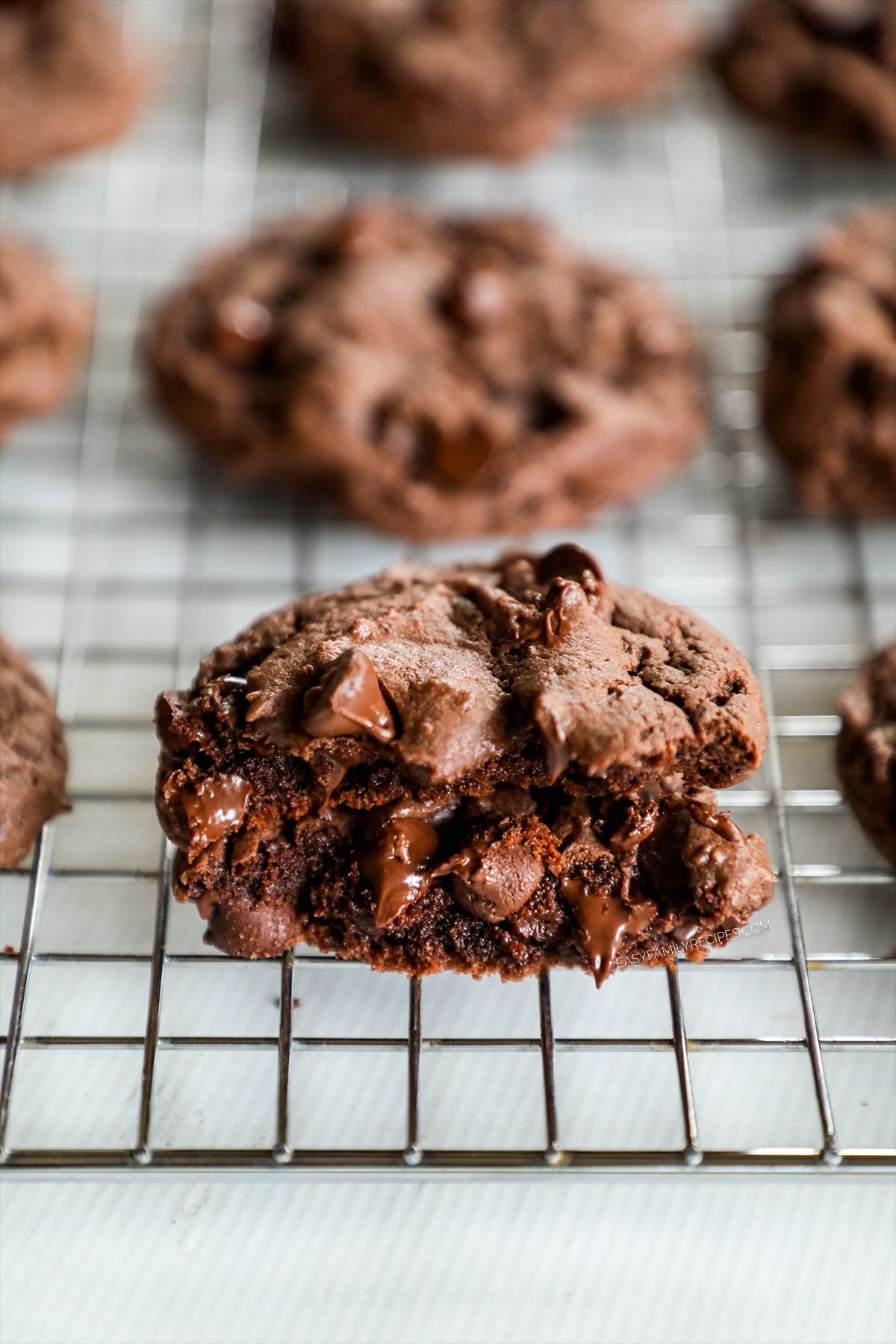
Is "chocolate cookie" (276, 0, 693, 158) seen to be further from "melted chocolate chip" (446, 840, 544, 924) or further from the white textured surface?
the white textured surface

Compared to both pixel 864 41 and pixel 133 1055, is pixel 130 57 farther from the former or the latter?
pixel 133 1055

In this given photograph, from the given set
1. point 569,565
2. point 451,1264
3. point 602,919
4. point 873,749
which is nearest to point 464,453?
point 569,565

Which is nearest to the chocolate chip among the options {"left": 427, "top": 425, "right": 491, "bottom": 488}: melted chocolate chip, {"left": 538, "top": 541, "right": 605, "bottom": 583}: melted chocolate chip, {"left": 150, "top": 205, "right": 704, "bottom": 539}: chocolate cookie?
{"left": 150, "top": 205, "right": 704, "bottom": 539}: chocolate cookie

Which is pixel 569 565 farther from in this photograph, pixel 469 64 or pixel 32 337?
pixel 469 64

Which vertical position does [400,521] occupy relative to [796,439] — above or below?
below

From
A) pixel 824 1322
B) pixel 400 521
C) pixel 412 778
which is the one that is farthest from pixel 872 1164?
pixel 400 521

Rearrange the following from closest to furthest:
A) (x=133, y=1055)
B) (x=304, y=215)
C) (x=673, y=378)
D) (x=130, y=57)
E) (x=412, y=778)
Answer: (x=412, y=778), (x=133, y=1055), (x=673, y=378), (x=304, y=215), (x=130, y=57)
